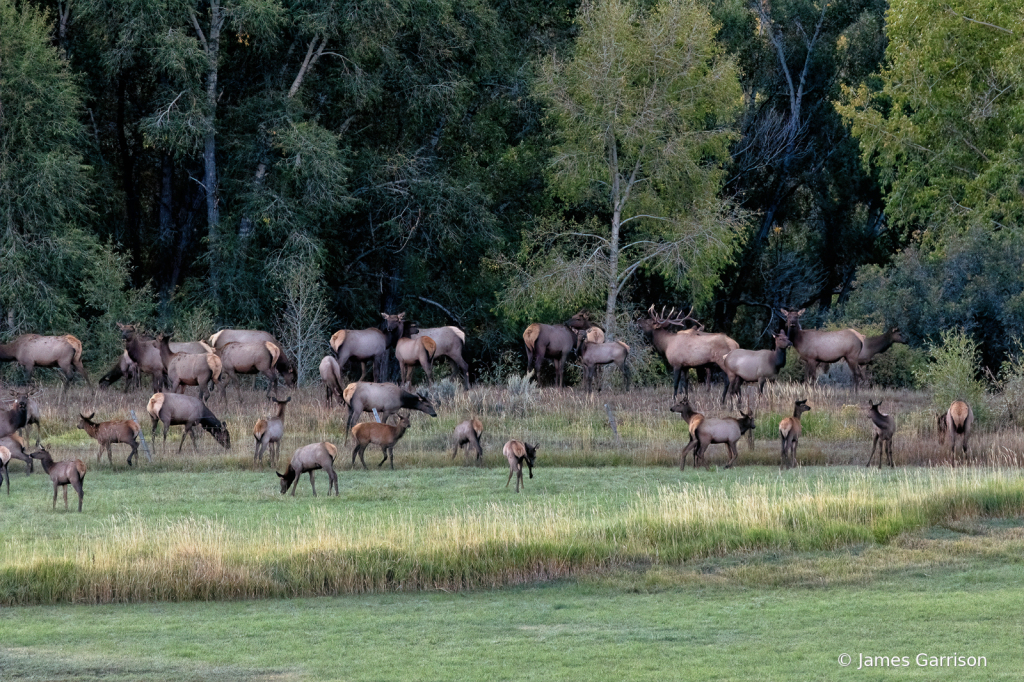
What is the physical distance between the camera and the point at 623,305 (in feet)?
142

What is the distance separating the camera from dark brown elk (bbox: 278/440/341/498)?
66.6 feet

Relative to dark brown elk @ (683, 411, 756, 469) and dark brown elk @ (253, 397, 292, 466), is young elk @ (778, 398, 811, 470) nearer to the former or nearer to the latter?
dark brown elk @ (683, 411, 756, 469)

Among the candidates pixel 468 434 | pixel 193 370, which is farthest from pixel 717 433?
pixel 193 370

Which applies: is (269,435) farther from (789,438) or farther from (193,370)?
(789,438)

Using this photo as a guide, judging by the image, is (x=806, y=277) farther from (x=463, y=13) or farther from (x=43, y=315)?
(x=43, y=315)

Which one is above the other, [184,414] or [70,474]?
[184,414]

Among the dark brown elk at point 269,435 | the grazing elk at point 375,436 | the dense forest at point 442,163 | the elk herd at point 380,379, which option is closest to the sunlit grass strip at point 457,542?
the elk herd at point 380,379

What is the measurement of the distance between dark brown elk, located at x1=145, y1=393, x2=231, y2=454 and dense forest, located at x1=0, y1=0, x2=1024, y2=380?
1196 centimetres

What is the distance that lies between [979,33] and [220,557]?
30.6m

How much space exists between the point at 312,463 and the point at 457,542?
520 cm

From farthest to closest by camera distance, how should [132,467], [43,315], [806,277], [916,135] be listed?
[806,277]
[916,135]
[43,315]
[132,467]

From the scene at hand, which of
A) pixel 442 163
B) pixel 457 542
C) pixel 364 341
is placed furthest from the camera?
pixel 442 163

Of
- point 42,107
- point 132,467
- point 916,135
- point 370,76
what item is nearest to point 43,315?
point 42,107

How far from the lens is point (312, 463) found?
20.6 metres
